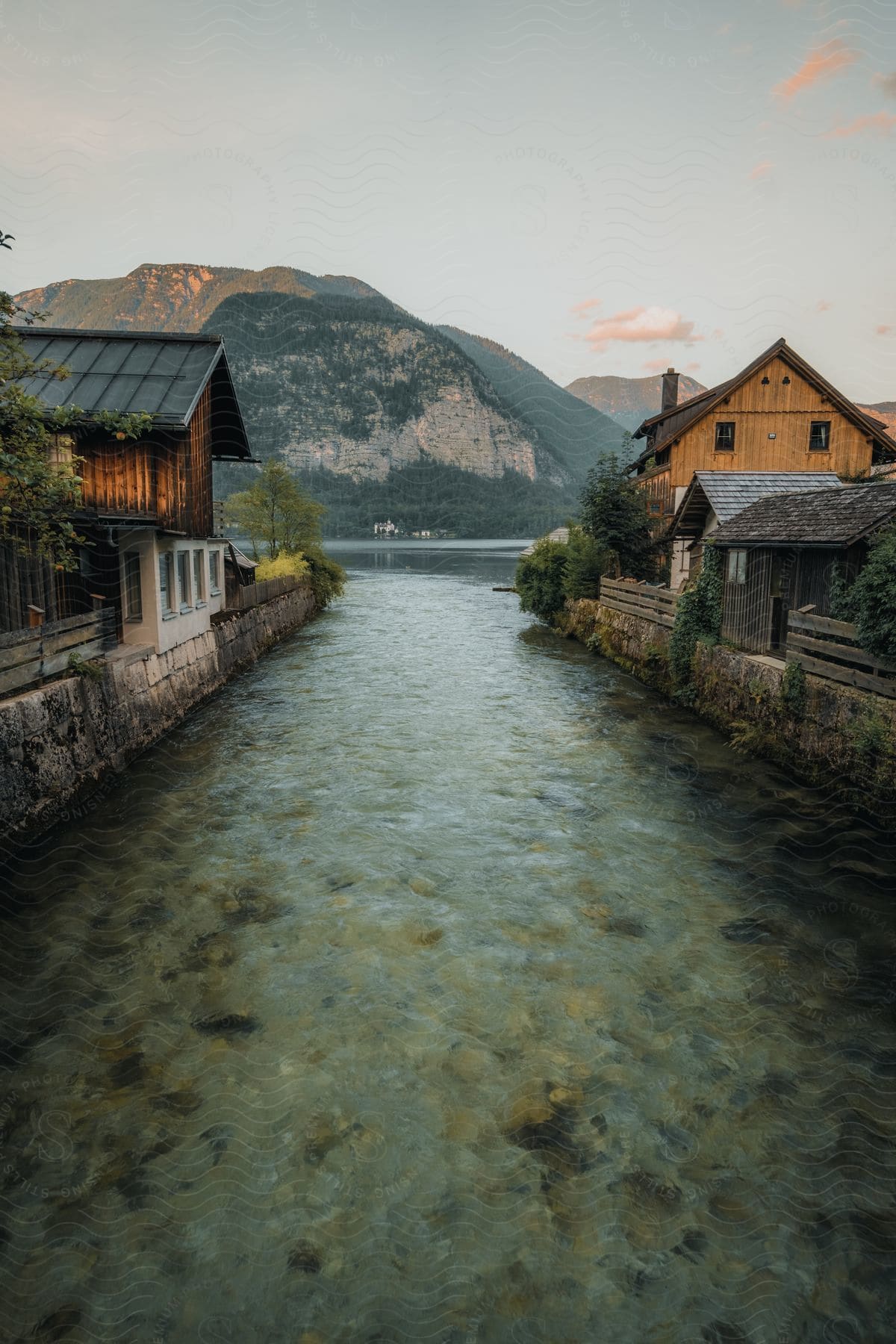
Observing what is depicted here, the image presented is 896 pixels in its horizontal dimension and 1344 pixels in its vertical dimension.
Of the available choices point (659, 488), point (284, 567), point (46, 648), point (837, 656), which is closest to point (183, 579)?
point (46, 648)

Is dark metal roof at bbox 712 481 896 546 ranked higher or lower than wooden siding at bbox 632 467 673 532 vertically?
lower

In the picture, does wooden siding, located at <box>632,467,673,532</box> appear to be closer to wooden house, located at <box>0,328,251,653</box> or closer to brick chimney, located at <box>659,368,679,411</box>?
brick chimney, located at <box>659,368,679,411</box>

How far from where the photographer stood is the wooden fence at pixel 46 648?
36.7ft

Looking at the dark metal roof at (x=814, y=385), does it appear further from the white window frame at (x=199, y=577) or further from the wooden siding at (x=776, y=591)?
the white window frame at (x=199, y=577)

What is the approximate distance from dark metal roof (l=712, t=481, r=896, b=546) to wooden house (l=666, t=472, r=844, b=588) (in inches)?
61.0

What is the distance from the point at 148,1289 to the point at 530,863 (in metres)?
7.00

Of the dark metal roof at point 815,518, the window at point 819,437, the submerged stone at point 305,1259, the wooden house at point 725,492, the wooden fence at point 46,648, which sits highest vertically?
the window at point 819,437

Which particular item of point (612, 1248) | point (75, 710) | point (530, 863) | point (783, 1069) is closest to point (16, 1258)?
point (612, 1248)

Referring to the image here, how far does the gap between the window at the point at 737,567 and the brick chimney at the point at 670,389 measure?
29349 mm

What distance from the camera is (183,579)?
23.3m

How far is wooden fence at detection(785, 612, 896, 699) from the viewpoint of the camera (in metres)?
12.0

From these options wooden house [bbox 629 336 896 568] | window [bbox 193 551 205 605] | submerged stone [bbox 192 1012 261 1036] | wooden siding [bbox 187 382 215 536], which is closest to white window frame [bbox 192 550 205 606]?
window [bbox 193 551 205 605]

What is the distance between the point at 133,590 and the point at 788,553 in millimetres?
15986

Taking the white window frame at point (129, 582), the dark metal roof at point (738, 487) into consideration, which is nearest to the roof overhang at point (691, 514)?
the dark metal roof at point (738, 487)
